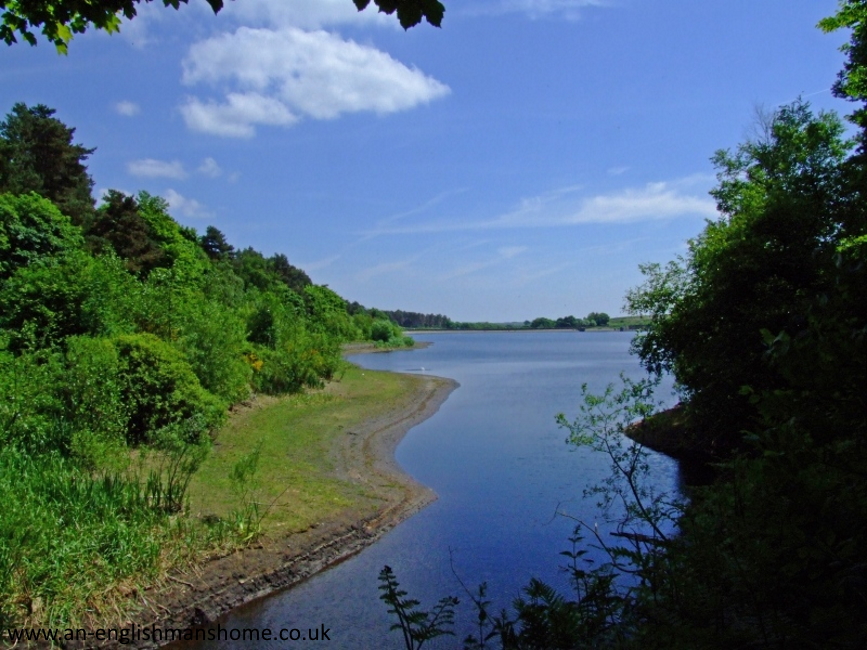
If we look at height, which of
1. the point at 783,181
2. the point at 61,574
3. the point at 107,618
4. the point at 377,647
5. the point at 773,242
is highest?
the point at 783,181

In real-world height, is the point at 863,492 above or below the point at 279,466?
above

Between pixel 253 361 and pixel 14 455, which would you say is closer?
pixel 14 455

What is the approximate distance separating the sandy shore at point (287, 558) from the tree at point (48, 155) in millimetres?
24909

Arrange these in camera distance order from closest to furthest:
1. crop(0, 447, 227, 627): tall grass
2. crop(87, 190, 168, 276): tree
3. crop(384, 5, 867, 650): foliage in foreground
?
crop(384, 5, 867, 650): foliage in foreground, crop(0, 447, 227, 627): tall grass, crop(87, 190, 168, 276): tree

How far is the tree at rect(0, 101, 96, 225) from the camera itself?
32.3 meters

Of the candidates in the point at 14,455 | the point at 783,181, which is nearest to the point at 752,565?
the point at 14,455

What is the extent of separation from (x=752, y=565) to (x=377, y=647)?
17.1 feet

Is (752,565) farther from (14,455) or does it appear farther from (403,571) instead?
(14,455)

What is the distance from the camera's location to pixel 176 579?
8297 mm

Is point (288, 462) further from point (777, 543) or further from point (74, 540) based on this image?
point (777, 543)

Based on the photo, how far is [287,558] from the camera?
31.9 ft

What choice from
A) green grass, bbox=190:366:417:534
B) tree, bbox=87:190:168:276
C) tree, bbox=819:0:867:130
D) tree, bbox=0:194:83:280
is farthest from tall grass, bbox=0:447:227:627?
tree, bbox=87:190:168:276

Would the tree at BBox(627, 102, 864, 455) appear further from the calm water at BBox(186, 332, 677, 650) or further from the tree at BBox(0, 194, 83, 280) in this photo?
the tree at BBox(0, 194, 83, 280)

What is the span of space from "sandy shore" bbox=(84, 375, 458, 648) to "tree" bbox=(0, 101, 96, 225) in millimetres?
24909
